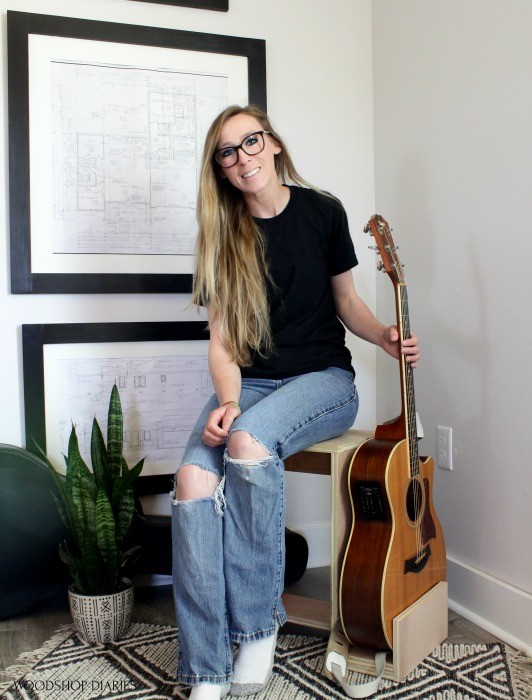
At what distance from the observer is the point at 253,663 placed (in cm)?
141

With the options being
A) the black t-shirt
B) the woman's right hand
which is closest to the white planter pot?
the woman's right hand

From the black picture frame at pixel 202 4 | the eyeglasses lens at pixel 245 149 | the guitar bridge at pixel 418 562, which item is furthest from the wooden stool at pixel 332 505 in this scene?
the black picture frame at pixel 202 4

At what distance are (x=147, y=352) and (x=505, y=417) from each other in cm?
104

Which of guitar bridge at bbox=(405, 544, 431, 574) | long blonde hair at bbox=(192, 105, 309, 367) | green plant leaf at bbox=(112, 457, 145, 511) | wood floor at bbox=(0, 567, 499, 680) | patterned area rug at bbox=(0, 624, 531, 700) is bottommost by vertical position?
wood floor at bbox=(0, 567, 499, 680)

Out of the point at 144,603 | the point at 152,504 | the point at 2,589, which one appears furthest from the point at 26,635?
the point at 152,504

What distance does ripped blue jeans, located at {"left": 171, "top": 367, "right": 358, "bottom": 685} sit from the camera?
1361 mm

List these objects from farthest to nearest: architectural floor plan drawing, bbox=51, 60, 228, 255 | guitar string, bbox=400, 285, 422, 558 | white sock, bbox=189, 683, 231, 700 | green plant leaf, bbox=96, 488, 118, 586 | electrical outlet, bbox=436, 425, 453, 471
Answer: architectural floor plan drawing, bbox=51, 60, 228, 255, electrical outlet, bbox=436, 425, 453, 471, green plant leaf, bbox=96, 488, 118, 586, guitar string, bbox=400, 285, 422, 558, white sock, bbox=189, 683, 231, 700

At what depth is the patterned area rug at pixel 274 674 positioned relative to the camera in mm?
1431

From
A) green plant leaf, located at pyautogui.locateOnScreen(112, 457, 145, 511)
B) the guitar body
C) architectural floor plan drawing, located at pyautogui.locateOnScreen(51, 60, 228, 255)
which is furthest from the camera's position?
architectural floor plan drawing, located at pyautogui.locateOnScreen(51, 60, 228, 255)

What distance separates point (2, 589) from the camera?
185 centimetres

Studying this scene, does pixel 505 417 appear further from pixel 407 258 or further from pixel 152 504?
pixel 152 504

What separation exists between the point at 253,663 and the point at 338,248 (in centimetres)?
98

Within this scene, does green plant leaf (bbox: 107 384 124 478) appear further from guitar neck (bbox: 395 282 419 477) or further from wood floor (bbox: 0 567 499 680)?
guitar neck (bbox: 395 282 419 477)

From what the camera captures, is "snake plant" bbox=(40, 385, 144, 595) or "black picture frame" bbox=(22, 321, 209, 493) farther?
"black picture frame" bbox=(22, 321, 209, 493)
